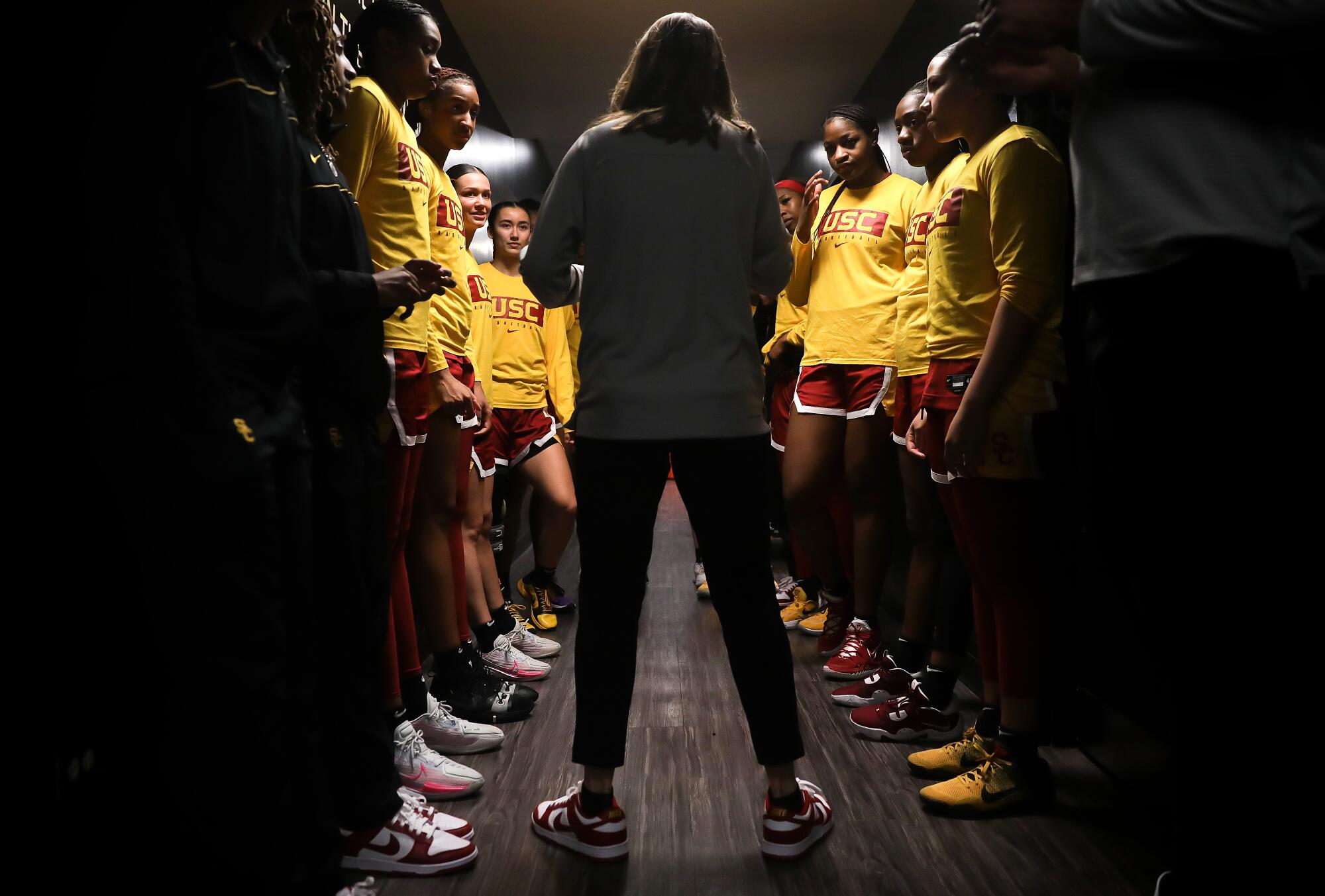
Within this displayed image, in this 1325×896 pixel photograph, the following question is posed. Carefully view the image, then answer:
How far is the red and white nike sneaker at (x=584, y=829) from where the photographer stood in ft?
5.15

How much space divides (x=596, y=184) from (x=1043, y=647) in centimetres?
121

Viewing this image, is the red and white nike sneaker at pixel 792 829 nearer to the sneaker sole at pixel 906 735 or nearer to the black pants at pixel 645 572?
the black pants at pixel 645 572

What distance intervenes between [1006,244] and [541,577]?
2364 mm

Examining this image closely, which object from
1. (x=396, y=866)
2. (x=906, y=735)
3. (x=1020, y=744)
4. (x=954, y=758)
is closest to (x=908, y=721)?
(x=906, y=735)

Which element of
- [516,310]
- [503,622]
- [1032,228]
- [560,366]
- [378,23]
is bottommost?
[503,622]

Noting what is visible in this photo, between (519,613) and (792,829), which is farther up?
(792,829)

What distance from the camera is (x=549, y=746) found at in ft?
7.02

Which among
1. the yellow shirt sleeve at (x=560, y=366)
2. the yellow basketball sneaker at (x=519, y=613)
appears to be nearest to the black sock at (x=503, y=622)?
the yellow basketball sneaker at (x=519, y=613)

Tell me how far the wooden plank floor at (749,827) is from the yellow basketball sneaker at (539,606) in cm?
85

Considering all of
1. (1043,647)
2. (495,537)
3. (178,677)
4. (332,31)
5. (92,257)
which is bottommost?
(495,537)

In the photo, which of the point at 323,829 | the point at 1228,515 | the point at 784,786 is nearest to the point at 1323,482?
the point at 1228,515

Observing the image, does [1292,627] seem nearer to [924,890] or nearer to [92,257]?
[924,890]

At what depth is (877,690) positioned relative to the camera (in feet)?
7.96

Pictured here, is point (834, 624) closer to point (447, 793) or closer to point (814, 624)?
point (814, 624)
